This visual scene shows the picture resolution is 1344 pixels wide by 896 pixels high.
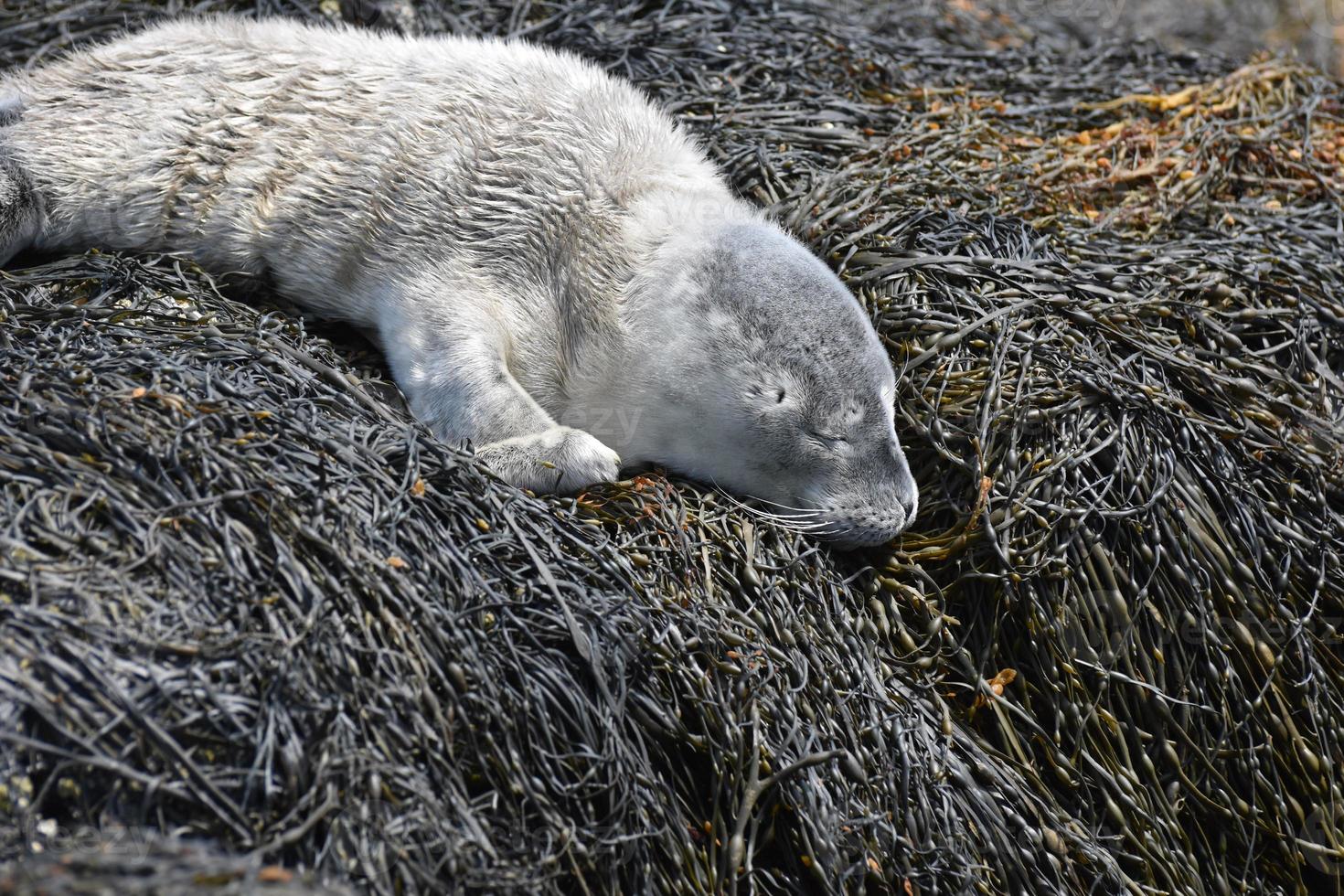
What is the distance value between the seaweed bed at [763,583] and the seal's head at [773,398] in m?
0.11

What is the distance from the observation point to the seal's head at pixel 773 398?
2.55 m

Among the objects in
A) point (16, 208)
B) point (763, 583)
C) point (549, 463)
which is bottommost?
point (763, 583)

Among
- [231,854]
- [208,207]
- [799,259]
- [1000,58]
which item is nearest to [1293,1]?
[1000,58]

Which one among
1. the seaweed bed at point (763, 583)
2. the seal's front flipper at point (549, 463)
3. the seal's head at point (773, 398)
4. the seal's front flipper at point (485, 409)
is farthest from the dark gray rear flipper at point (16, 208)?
the seal's head at point (773, 398)

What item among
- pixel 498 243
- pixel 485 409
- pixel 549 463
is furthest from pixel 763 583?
pixel 498 243

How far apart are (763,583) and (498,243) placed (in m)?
Answer: 1.08

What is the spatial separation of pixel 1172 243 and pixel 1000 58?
125 centimetres

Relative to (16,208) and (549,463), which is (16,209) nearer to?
(16,208)

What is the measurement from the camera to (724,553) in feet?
8.17

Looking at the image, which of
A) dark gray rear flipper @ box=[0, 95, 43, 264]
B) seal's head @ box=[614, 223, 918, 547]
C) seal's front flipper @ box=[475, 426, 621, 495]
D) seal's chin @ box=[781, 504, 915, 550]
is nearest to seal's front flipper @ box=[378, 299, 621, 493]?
seal's front flipper @ box=[475, 426, 621, 495]

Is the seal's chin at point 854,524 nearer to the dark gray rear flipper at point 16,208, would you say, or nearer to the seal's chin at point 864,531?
the seal's chin at point 864,531

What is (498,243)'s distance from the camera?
2.71 meters

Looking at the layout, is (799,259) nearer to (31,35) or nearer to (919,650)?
(919,650)

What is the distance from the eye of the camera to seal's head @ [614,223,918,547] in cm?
255
